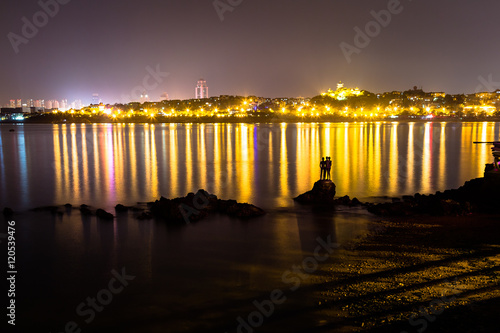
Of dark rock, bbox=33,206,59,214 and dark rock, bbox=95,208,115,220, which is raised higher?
dark rock, bbox=95,208,115,220

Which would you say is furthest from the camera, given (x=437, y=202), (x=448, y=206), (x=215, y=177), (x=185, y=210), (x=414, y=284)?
(x=215, y=177)

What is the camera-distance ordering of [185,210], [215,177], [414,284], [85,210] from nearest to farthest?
1. [414,284]
2. [185,210]
3. [85,210]
4. [215,177]

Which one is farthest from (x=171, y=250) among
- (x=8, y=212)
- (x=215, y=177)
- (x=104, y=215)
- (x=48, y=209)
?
(x=215, y=177)

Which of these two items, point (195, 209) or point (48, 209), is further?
point (48, 209)

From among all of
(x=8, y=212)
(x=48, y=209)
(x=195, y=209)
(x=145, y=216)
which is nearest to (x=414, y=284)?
(x=195, y=209)

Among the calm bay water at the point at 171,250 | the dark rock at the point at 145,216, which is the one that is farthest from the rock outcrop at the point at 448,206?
the dark rock at the point at 145,216

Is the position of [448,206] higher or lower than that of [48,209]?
higher

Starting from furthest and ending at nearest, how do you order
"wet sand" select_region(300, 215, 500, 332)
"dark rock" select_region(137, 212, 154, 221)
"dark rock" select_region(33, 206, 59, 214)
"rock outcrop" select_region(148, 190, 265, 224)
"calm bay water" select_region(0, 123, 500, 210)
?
"calm bay water" select_region(0, 123, 500, 210), "dark rock" select_region(33, 206, 59, 214), "dark rock" select_region(137, 212, 154, 221), "rock outcrop" select_region(148, 190, 265, 224), "wet sand" select_region(300, 215, 500, 332)

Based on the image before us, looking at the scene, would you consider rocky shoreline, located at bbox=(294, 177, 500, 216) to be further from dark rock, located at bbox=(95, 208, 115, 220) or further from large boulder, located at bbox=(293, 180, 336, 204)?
dark rock, located at bbox=(95, 208, 115, 220)

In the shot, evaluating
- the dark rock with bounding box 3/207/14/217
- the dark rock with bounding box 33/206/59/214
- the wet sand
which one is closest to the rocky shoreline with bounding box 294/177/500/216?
the wet sand

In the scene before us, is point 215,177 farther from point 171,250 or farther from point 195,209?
point 171,250

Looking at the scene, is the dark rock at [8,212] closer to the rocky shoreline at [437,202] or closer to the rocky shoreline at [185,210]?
the rocky shoreline at [185,210]

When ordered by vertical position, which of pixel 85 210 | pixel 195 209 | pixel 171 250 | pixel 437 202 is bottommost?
pixel 171 250

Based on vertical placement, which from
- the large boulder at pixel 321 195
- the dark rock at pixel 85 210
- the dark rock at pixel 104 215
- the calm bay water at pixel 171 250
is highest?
the large boulder at pixel 321 195
